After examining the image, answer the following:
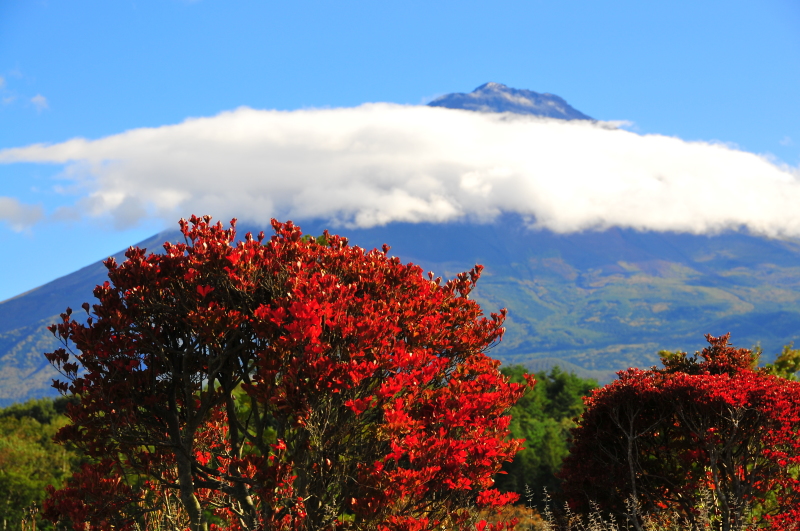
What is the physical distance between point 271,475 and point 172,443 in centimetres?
133

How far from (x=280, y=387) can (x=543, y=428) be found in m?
52.7

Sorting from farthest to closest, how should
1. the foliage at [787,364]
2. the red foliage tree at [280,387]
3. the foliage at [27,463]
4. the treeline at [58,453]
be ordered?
the treeline at [58,453], the foliage at [27,463], the foliage at [787,364], the red foliage tree at [280,387]

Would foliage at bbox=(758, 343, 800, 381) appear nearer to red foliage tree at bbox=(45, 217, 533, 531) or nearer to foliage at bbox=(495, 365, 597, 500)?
foliage at bbox=(495, 365, 597, 500)

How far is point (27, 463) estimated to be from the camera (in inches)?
1483

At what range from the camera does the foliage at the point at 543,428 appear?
41034 millimetres

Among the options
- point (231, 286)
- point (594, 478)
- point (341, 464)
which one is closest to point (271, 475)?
point (341, 464)

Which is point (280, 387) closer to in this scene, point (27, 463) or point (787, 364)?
point (787, 364)

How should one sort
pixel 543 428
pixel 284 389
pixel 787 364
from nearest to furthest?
1. pixel 284 389
2. pixel 787 364
3. pixel 543 428

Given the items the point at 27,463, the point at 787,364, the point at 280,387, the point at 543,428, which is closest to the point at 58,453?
the point at 27,463

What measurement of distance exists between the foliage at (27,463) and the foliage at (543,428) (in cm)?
2261

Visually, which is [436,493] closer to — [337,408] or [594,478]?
[337,408]

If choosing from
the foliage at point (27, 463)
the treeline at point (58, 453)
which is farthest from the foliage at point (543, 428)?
the foliage at point (27, 463)

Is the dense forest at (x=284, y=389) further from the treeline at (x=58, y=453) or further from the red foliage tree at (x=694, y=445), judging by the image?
the treeline at (x=58, y=453)

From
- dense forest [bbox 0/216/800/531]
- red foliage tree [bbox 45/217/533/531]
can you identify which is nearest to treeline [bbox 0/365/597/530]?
dense forest [bbox 0/216/800/531]
